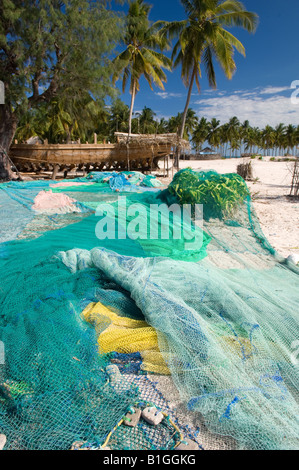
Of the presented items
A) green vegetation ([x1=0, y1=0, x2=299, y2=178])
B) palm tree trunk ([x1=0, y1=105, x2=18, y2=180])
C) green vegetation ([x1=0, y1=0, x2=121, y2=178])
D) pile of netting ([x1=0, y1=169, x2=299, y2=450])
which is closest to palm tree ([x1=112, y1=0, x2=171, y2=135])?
green vegetation ([x1=0, y1=0, x2=299, y2=178])

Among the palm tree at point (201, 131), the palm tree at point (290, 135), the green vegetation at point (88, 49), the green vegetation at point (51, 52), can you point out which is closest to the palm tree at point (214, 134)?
the palm tree at point (201, 131)

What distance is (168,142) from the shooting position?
14.4 meters

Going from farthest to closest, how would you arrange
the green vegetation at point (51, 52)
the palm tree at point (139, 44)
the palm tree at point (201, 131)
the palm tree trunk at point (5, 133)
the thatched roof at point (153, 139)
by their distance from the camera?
the palm tree at point (201, 131)
the palm tree at point (139, 44)
the thatched roof at point (153, 139)
the palm tree trunk at point (5, 133)
the green vegetation at point (51, 52)

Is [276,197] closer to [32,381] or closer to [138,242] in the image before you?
[138,242]

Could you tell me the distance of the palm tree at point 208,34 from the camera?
14.6 m

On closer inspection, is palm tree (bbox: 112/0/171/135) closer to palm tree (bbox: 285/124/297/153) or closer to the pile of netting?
the pile of netting

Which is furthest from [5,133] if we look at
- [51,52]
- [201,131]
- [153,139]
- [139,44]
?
[201,131]

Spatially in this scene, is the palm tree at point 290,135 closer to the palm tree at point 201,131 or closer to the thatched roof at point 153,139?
the palm tree at point 201,131

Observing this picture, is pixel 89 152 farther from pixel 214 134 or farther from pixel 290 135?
pixel 290 135

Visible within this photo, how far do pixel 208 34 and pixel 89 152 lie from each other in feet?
29.4

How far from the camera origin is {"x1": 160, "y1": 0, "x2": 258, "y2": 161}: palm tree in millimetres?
14562

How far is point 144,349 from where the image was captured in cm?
207

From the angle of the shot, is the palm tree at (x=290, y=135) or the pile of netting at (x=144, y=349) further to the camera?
the palm tree at (x=290, y=135)

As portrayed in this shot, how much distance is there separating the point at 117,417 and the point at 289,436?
37.2 inches
